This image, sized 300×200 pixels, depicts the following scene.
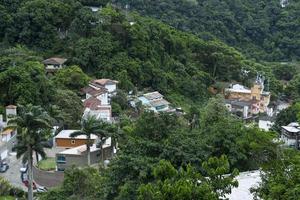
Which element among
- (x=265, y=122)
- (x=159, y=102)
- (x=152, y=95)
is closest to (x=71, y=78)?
(x=152, y=95)

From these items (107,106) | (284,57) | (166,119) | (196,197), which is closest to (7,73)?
(107,106)

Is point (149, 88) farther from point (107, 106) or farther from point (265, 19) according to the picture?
point (265, 19)

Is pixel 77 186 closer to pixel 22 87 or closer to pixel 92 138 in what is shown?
pixel 92 138

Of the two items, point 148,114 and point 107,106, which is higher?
point 148,114

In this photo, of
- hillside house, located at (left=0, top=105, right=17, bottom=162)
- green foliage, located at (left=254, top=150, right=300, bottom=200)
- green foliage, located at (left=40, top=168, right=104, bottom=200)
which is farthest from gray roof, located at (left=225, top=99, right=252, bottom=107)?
green foliage, located at (left=254, top=150, right=300, bottom=200)

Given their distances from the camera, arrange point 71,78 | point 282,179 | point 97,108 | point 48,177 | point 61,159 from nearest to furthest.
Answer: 1. point 282,179
2. point 48,177
3. point 61,159
4. point 97,108
5. point 71,78
